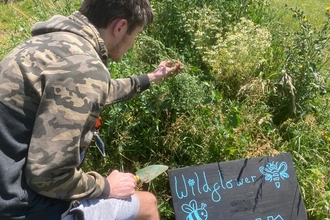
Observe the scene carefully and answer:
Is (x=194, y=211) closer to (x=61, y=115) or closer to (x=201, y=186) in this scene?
(x=201, y=186)

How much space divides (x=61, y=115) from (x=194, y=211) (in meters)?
1.36

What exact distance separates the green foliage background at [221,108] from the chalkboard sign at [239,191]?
123 millimetres

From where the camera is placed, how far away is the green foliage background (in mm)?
3086

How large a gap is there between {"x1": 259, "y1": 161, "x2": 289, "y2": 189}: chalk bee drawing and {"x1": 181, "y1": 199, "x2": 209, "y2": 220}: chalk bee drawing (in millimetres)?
481

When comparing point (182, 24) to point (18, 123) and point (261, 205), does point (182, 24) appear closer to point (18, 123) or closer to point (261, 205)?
point (261, 205)

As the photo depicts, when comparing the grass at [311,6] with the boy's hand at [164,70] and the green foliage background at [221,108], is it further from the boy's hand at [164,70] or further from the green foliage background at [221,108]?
the boy's hand at [164,70]

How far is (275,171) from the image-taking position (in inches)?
117

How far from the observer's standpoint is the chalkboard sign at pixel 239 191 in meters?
2.79

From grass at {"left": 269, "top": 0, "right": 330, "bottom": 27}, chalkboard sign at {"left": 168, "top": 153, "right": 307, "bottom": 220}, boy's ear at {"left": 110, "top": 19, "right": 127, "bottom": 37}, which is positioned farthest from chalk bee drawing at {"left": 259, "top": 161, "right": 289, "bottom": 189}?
grass at {"left": 269, "top": 0, "right": 330, "bottom": 27}

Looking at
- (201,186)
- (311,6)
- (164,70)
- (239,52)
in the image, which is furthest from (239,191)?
(311,6)

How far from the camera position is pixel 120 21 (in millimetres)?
2008

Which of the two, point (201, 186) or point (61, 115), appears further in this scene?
point (201, 186)

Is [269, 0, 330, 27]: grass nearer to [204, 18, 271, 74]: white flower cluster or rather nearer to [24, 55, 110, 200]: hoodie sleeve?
[204, 18, 271, 74]: white flower cluster

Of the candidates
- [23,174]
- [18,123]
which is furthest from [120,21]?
[23,174]
